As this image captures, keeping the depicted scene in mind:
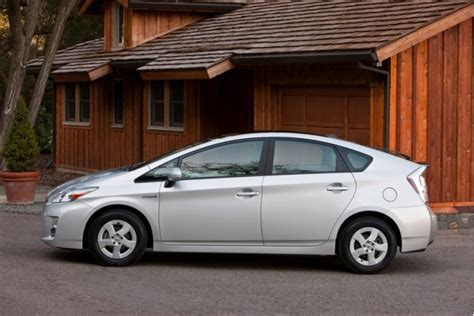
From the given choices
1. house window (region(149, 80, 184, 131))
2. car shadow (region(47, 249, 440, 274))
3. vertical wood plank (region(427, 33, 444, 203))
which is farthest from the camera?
house window (region(149, 80, 184, 131))

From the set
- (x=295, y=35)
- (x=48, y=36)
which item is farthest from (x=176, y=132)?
(x=48, y=36)

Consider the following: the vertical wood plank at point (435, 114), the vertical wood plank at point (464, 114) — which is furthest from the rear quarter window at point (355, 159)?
the vertical wood plank at point (464, 114)

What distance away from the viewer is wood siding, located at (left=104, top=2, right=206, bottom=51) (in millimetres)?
21547

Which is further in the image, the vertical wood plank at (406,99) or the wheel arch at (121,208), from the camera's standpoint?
the vertical wood plank at (406,99)

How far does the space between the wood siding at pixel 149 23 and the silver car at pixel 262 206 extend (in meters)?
11.9

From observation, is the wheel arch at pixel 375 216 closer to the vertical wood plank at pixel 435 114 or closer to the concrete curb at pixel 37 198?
the vertical wood plank at pixel 435 114

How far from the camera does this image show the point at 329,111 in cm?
1516

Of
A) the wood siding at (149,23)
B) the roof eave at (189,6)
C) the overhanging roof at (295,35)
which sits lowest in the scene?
the overhanging roof at (295,35)

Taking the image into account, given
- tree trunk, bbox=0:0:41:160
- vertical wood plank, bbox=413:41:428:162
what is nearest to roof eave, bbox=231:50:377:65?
vertical wood plank, bbox=413:41:428:162

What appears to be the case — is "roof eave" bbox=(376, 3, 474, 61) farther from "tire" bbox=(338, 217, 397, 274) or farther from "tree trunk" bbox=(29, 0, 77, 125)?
"tree trunk" bbox=(29, 0, 77, 125)

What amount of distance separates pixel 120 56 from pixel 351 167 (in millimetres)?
11947

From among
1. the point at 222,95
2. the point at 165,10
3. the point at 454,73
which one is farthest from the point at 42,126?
the point at 454,73

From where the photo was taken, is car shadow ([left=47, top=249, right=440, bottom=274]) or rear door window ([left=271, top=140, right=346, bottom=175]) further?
car shadow ([left=47, top=249, right=440, bottom=274])

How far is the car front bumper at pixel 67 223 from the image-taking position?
993 centimetres
